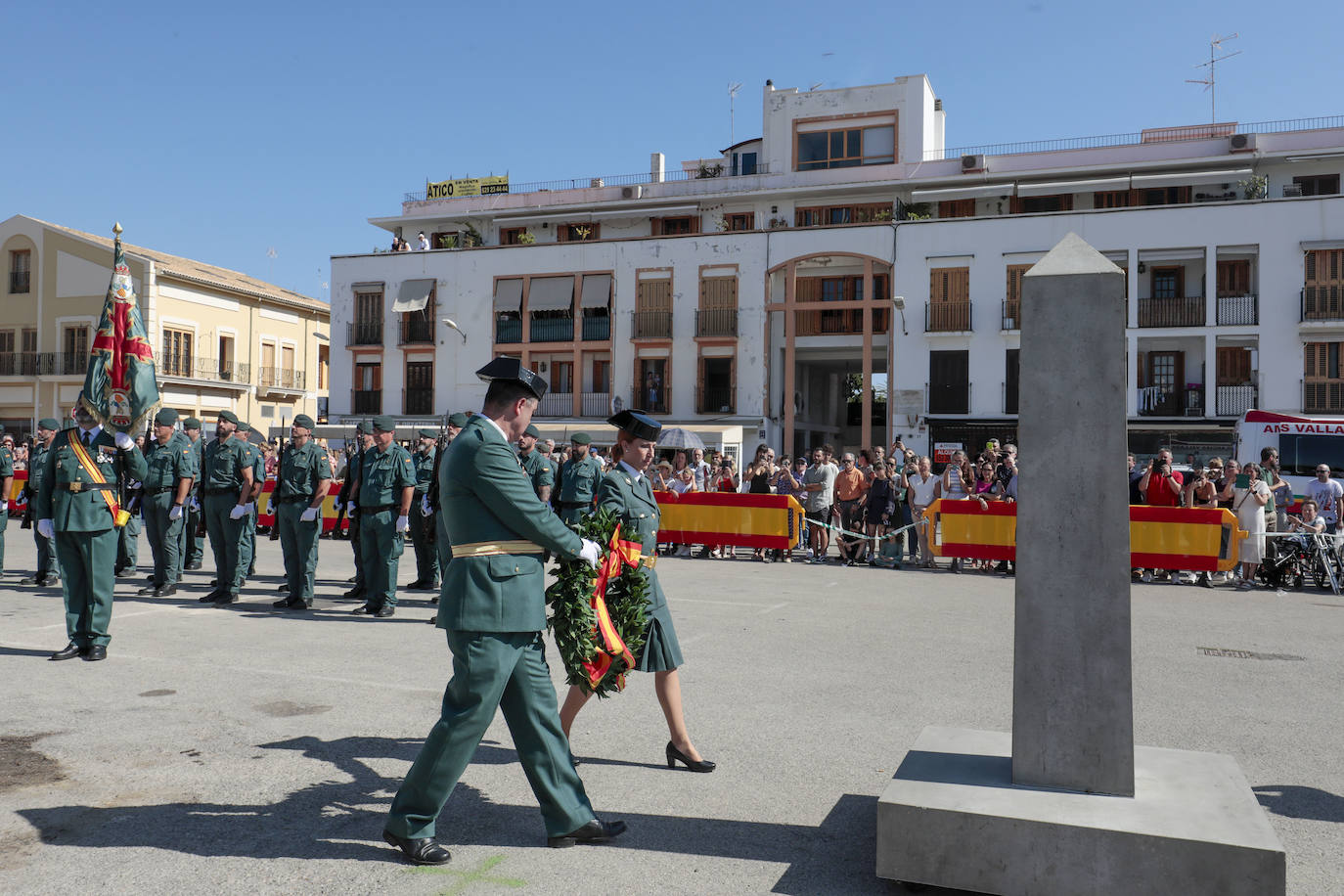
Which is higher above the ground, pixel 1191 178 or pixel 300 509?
pixel 1191 178

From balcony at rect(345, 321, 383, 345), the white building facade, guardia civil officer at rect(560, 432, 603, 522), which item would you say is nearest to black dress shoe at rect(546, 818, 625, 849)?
guardia civil officer at rect(560, 432, 603, 522)

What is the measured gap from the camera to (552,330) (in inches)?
1572

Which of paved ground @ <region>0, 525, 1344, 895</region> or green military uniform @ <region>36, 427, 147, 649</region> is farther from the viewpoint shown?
green military uniform @ <region>36, 427, 147, 649</region>

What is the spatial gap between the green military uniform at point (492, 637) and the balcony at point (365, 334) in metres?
39.4

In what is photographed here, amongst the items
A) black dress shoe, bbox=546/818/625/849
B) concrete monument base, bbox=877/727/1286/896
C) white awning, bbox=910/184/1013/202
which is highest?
white awning, bbox=910/184/1013/202

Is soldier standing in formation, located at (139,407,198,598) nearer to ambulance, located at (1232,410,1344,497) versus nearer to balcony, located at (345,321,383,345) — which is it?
ambulance, located at (1232,410,1344,497)

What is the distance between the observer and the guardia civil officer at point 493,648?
3998 millimetres

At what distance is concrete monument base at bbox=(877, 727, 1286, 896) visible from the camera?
342cm

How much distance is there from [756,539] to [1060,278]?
44.5ft

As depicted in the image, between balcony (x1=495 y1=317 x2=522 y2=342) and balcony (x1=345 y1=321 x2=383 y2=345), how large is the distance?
511cm

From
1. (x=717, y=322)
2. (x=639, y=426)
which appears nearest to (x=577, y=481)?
(x=639, y=426)

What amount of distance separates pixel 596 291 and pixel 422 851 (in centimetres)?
3589

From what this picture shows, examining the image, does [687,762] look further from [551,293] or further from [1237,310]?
[551,293]

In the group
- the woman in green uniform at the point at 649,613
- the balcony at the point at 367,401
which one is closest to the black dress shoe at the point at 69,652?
the woman in green uniform at the point at 649,613
